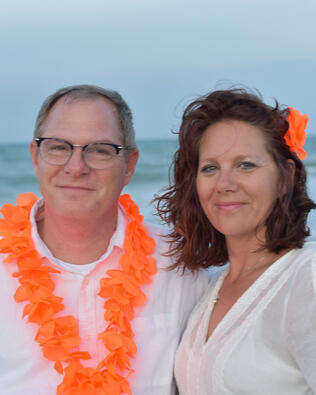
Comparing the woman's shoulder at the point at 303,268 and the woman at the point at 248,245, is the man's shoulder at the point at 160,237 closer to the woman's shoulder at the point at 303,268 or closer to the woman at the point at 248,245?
the woman at the point at 248,245

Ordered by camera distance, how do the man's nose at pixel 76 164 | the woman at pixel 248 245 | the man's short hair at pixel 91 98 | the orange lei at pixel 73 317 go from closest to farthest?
1. the woman at pixel 248 245
2. the orange lei at pixel 73 317
3. the man's nose at pixel 76 164
4. the man's short hair at pixel 91 98

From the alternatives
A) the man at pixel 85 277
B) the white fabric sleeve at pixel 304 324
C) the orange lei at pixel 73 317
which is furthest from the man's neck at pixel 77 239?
the white fabric sleeve at pixel 304 324

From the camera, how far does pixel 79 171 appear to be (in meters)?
2.66

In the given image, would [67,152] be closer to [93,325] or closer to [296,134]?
[93,325]

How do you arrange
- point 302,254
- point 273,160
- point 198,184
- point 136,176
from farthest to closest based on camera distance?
point 136,176, point 198,184, point 273,160, point 302,254

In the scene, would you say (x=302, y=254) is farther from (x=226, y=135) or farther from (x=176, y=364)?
(x=176, y=364)

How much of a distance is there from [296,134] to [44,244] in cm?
130

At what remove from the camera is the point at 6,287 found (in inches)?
101

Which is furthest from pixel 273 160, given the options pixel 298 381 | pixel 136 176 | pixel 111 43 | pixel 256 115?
pixel 111 43

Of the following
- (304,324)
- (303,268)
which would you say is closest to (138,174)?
(303,268)

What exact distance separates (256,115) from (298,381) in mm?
1093

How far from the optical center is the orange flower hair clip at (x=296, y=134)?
236 cm

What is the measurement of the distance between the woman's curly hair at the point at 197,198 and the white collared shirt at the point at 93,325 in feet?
0.61

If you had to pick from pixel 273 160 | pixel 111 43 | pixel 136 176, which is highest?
pixel 273 160
